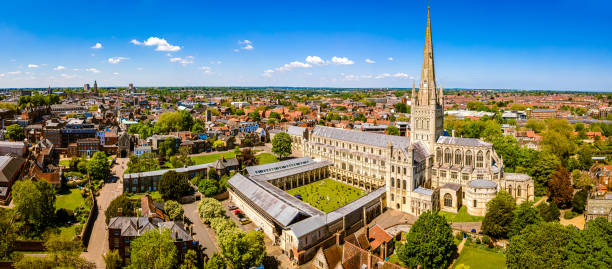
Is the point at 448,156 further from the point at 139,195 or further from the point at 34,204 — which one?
the point at 34,204

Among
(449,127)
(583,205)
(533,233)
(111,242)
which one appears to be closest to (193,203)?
(111,242)

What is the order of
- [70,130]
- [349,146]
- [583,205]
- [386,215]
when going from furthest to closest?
[70,130] < [349,146] < [386,215] < [583,205]

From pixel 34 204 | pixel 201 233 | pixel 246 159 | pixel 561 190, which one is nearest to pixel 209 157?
Answer: pixel 246 159

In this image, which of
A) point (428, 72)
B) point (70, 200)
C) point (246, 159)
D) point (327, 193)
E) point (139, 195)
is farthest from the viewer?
point (246, 159)

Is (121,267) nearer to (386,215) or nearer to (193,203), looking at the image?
(193,203)

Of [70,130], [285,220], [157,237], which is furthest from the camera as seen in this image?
[70,130]

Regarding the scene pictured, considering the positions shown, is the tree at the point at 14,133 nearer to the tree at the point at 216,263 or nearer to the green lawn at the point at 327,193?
the green lawn at the point at 327,193

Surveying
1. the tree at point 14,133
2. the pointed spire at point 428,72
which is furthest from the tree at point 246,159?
the tree at point 14,133
